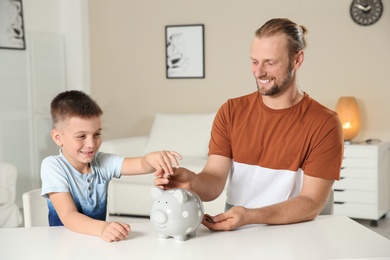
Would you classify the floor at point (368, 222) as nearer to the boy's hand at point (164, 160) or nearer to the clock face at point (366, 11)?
the clock face at point (366, 11)

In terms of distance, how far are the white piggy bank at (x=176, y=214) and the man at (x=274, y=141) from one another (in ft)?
1.00

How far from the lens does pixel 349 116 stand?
471 cm

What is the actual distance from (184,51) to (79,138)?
3.84 metres

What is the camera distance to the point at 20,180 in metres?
5.46

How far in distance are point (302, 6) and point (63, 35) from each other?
8.07 feet

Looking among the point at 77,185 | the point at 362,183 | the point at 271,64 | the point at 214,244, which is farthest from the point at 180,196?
the point at 362,183

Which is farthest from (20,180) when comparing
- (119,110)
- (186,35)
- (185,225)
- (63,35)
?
(185,225)

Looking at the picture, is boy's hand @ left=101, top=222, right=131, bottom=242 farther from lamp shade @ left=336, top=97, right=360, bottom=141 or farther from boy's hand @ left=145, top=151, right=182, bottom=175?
lamp shade @ left=336, top=97, right=360, bottom=141

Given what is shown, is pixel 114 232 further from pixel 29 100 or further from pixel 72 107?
pixel 29 100

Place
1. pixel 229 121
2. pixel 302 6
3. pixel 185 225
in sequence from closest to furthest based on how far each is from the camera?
pixel 185 225, pixel 229 121, pixel 302 6

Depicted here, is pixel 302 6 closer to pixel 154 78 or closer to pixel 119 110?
pixel 154 78

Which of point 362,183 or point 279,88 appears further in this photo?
point 362,183

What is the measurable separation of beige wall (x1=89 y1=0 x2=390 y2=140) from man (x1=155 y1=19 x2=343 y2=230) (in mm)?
2929

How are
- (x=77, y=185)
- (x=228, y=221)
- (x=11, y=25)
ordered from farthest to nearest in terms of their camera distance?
(x=11, y=25) → (x=77, y=185) → (x=228, y=221)
